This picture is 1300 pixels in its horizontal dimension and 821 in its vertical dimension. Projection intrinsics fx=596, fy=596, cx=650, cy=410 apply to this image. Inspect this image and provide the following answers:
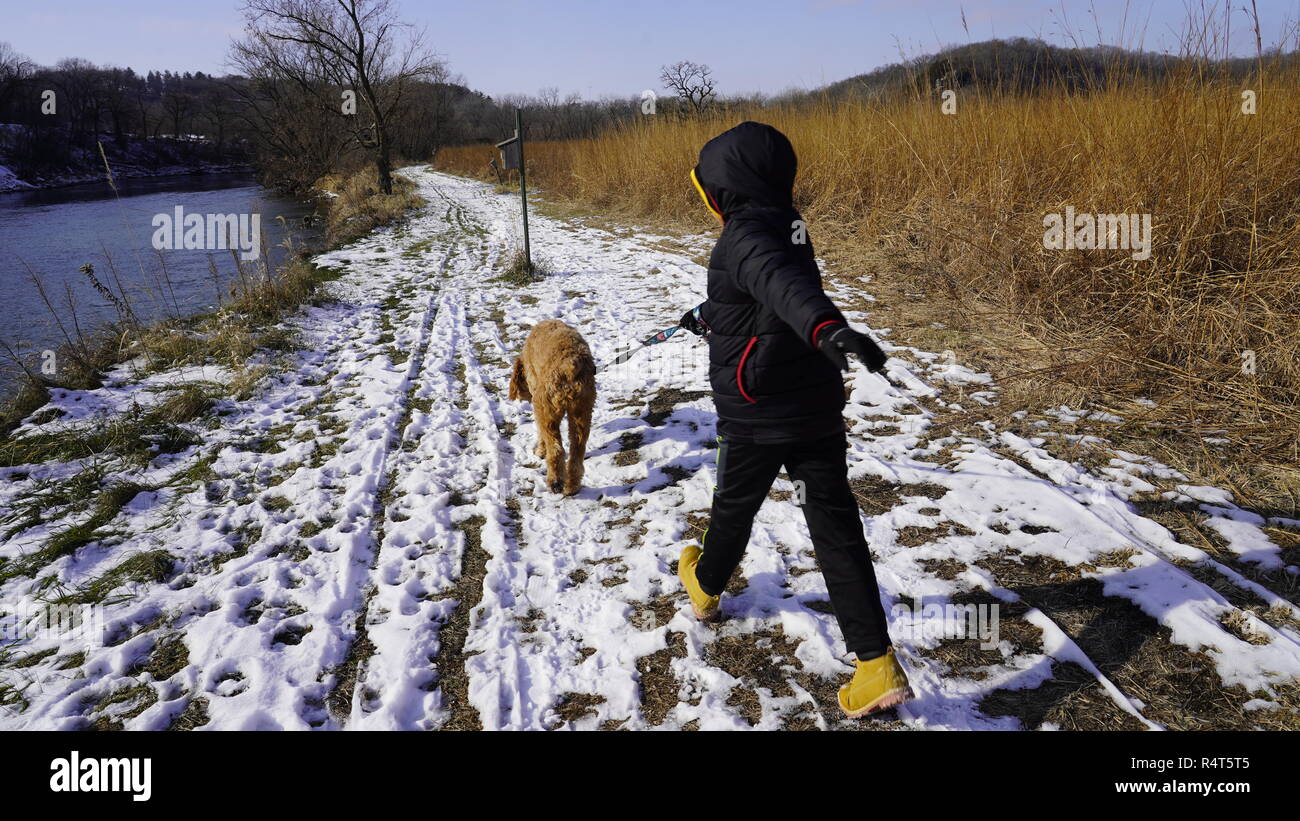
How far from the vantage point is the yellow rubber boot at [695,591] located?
2.72m

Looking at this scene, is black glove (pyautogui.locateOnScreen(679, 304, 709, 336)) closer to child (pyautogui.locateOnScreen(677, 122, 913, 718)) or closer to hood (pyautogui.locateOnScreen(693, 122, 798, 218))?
child (pyautogui.locateOnScreen(677, 122, 913, 718))

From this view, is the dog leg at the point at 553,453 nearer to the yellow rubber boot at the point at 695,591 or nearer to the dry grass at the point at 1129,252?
the yellow rubber boot at the point at 695,591

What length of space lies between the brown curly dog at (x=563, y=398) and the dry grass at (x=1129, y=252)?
3282 millimetres

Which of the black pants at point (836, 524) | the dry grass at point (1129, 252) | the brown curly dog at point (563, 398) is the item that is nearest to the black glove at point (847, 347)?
the black pants at point (836, 524)

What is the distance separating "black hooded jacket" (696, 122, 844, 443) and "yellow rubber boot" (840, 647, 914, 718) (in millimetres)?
857

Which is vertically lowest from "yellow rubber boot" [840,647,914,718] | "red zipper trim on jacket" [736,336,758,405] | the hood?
"yellow rubber boot" [840,647,914,718]

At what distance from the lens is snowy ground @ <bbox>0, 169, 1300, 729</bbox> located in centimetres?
234

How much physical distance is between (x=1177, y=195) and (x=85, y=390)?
954 centimetres

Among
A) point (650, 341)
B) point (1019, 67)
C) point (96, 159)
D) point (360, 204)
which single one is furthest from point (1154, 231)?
point (96, 159)

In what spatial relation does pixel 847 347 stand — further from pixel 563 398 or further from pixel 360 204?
pixel 360 204

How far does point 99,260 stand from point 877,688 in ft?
53.2

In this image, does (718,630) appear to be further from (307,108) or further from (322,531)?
(307,108)

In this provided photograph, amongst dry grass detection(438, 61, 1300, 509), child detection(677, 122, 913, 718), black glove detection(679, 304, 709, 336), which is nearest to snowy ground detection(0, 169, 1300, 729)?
child detection(677, 122, 913, 718)

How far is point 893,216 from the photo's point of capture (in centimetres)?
857
